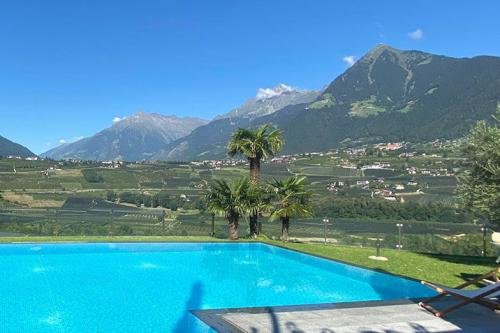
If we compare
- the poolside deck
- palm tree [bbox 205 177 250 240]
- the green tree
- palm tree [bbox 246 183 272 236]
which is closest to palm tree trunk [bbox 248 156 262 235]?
palm tree [bbox 246 183 272 236]

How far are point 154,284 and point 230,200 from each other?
6.80 metres

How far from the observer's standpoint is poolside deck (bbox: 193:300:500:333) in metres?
6.33

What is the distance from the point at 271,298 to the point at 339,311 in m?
2.34

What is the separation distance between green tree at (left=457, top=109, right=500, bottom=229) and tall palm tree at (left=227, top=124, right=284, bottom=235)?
7.45 meters

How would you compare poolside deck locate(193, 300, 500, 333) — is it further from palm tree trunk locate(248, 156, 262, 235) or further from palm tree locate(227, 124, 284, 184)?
palm tree locate(227, 124, 284, 184)

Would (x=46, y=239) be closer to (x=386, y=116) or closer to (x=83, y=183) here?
(x=83, y=183)

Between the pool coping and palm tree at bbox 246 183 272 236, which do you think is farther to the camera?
palm tree at bbox 246 183 272 236

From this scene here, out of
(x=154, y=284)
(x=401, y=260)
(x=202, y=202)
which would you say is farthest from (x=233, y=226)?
(x=154, y=284)

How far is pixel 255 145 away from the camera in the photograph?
1819 cm

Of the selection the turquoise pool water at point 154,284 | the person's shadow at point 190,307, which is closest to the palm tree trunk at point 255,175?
the turquoise pool water at point 154,284

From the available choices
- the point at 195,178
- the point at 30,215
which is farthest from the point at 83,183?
the point at 30,215

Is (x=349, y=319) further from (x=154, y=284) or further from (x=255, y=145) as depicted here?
(x=255, y=145)

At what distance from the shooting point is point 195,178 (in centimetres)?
7600

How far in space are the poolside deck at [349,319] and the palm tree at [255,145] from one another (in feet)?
35.7
